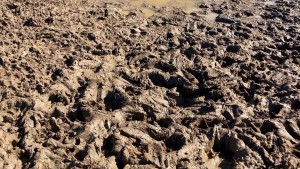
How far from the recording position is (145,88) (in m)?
10.3

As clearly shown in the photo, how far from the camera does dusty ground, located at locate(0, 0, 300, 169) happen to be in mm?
8148

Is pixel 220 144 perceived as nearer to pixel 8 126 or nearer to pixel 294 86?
pixel 294 86

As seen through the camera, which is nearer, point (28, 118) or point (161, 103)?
point (28, 118)

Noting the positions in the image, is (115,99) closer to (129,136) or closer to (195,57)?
(129,136)

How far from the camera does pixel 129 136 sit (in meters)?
8.46

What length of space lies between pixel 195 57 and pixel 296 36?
3993 millimetres

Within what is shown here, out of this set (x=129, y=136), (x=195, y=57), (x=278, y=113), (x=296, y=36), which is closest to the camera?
(x=129, y=136)

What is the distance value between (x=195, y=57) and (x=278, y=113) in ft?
10.8

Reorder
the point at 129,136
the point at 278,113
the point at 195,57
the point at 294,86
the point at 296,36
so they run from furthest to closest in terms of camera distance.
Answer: the point at 296,36, the point at 195,57, the point at 294,86, the point at 278,113, the point at 129,136

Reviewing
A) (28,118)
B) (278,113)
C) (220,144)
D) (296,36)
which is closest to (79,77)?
(28,118)

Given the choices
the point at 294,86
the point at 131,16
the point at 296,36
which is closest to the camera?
the point at 294,86

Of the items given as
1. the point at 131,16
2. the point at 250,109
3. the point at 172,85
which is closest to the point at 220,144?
the point at 250,109

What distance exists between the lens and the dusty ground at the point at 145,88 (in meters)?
8.15

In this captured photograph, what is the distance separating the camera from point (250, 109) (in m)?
9.53
